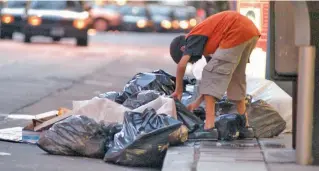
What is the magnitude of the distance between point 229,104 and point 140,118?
1507mm

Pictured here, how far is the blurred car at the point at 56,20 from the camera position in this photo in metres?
28.7

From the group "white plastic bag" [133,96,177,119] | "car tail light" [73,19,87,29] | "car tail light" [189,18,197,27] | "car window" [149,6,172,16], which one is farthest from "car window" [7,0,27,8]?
"white plastic bag" [133,96,177,119]

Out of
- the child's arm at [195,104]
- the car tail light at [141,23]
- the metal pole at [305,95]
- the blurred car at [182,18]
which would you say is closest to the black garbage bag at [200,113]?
the child's arm at [195,104]

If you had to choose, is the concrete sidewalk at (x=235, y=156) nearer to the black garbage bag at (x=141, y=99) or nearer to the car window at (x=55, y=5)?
the black garbage bag at (x=141, y=99)

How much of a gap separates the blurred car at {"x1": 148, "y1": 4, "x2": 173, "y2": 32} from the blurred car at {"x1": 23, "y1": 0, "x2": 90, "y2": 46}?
1830 cm

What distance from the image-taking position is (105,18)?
1752 inches

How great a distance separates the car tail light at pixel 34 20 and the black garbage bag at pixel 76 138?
67.4 ft

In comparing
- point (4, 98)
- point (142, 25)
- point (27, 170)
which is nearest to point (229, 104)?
point (27, 170)

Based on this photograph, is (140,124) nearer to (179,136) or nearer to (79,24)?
(179,136)

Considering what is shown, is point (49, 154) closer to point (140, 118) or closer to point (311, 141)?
point (140, 118)

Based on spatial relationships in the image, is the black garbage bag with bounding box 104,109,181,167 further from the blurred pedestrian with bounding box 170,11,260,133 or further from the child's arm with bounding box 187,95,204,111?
the child's arm with bounding box 187,95,204,111

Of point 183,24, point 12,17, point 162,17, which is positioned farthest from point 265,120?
point 162,17

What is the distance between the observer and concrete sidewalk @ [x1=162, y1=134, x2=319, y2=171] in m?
7.10

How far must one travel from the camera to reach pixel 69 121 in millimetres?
8422
